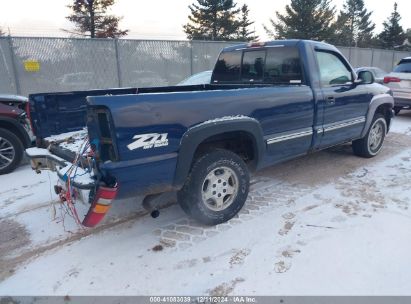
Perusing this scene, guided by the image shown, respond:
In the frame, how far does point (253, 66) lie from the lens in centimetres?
481

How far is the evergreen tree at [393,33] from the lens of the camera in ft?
157

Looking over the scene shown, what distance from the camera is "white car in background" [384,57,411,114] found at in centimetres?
938

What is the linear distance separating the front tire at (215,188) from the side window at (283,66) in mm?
1502

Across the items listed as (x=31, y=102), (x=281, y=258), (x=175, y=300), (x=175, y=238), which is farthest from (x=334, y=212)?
(x=31, y=102)

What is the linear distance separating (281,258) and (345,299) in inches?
24.6

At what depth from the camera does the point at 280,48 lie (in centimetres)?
448

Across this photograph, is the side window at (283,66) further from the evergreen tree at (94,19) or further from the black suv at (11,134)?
the evergreen tree at (94,19)

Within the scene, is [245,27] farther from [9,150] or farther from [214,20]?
[9,150]

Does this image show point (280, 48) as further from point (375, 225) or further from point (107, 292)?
point (107, 292)

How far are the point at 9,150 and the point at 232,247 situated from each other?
4.18 meters

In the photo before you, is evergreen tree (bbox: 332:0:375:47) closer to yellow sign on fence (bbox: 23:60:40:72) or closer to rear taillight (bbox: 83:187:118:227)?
yellow sign on fence (bbox: 23:60:40:72)

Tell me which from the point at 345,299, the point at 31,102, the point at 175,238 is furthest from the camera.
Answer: the point at 31,102

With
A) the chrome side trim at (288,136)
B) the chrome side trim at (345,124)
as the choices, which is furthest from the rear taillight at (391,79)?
the chrome side trim at (288,136)

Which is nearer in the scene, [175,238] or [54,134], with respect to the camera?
[175,238]
